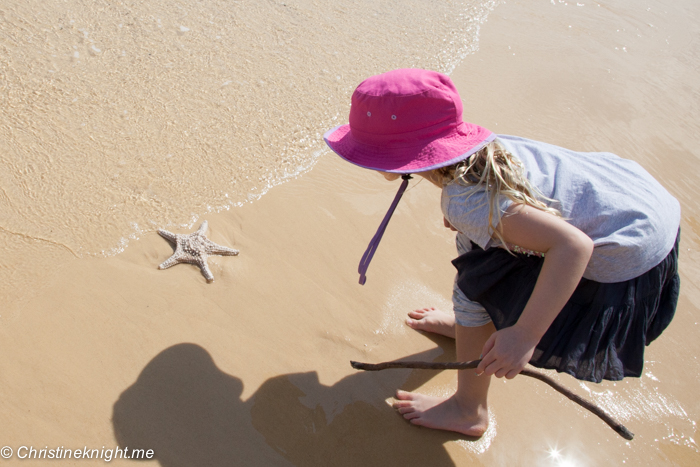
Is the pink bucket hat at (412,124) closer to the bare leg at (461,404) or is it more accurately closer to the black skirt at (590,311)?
the black skirt at (590,311)

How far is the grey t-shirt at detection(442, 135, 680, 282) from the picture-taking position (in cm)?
169

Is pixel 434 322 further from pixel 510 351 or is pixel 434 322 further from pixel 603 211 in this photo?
pixel 603 211

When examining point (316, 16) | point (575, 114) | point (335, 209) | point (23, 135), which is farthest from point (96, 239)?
point (575, 114)

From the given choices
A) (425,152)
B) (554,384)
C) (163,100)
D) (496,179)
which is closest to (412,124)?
(425,152)

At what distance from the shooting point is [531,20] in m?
5.92

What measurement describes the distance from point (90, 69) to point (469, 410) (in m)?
3.48

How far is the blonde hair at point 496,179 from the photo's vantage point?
165 centimetres

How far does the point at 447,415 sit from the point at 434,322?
51 centimetres

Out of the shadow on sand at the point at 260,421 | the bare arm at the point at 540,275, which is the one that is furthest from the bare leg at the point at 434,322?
the bare arm at the point at 540,275

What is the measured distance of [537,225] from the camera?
1593mm

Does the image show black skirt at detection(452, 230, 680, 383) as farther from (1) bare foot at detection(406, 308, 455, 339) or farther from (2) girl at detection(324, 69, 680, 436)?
(1) bare foot at detection(406, 308, 455, 339)

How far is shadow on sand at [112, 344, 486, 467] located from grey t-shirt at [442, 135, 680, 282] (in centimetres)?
109

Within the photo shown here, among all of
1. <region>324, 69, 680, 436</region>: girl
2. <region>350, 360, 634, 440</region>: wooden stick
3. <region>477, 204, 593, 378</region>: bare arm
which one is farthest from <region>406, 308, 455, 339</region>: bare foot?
<region>477, 204, 593, 378</region>: bare arm

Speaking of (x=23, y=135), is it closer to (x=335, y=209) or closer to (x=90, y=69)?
(x=90, y=69)
